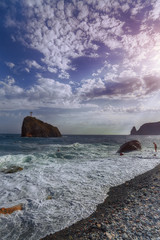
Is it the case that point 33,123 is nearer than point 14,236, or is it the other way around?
point 14,236

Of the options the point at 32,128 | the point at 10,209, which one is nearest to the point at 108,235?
the point at 10,209

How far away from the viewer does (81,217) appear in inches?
153

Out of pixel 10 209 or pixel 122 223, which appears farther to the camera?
pixel 10 209

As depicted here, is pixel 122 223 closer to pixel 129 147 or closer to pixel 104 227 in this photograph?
pixel 104 227

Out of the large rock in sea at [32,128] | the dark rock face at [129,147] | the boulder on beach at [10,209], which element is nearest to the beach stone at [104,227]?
the boulder on beach at [10,209]

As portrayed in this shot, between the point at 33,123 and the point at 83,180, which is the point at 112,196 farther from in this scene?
the point at 33,123

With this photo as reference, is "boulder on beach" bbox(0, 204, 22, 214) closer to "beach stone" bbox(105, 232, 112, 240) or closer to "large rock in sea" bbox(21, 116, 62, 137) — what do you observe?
"beach stone" bbox(105, 232, 112, 240)

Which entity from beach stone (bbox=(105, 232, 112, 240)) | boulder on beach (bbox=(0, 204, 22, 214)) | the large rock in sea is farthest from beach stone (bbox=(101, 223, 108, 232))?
the large rock in sea

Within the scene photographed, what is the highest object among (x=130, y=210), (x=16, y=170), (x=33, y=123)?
(x=33, y=123)

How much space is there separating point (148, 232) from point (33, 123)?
90.2m

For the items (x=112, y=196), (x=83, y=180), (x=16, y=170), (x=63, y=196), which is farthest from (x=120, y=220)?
(x=16, y=170)

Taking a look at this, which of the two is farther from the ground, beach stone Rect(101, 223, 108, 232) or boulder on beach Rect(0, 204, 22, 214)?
beach stone Rect(101, 223, 108, 232)

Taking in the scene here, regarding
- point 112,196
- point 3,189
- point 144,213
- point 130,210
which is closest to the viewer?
point 144,213

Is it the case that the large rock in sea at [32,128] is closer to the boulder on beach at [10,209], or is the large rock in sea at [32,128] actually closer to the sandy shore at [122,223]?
the boulder on beach at [10,209]
